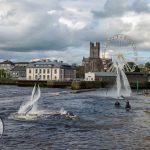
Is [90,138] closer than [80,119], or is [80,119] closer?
[90,138]

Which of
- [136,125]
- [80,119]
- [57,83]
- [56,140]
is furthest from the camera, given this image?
[57,83]

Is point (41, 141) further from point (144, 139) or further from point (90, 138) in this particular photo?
point (144, 139)

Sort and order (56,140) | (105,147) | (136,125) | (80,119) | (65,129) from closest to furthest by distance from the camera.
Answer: (105,147) → (56,140) → (65,129) → (136,125) → (80,119)

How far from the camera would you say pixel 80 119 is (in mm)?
50375

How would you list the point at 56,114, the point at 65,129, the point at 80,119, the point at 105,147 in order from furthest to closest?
the point at 56,114, the point at 80,119, the point at 65,129, the point at 105,147

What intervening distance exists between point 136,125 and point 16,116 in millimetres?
15530

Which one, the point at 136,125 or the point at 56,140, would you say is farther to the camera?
the point at 136,125

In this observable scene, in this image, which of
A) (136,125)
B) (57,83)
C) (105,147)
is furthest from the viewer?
(57,83)

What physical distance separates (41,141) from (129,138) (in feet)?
27.4

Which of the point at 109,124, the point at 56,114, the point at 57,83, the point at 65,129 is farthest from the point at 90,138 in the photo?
the point at 57,83

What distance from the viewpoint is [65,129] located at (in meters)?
41.6

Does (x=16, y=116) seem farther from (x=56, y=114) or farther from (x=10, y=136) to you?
(x=10, y=136)

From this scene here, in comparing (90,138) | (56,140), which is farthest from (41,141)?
(90,138)

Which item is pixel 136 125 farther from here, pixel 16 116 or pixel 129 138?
pixel 16 116
